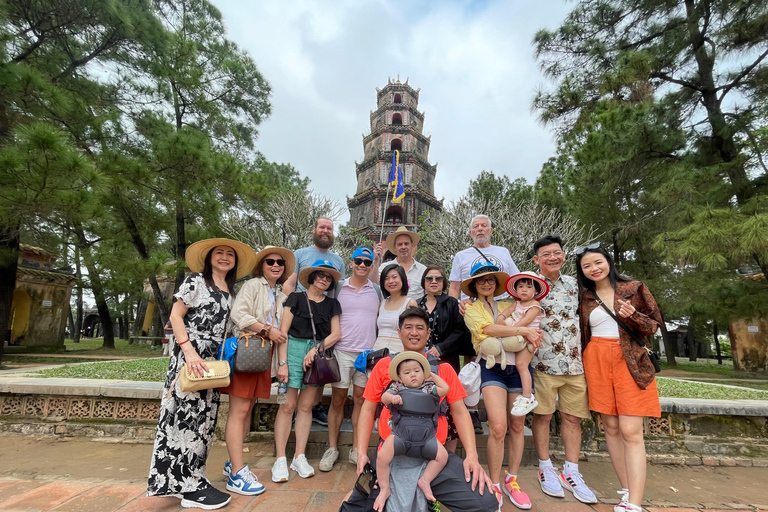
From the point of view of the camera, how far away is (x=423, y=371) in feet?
7.10

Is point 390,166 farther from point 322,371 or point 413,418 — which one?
point 413,418

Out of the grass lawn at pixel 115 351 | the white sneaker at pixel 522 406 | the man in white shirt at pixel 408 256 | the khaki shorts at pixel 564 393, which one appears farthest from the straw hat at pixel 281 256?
the grass lawn at pixel 115 351

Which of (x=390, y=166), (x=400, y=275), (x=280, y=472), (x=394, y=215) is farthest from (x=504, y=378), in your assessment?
(x=394, y=215)

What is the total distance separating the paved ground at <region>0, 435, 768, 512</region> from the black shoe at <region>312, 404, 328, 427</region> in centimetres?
48

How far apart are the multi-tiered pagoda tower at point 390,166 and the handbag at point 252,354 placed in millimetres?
20567

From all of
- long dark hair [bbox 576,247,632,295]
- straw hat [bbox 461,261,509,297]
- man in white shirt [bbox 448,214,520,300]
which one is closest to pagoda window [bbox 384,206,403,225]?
man in white shirt [bbox 448,214,520,300]

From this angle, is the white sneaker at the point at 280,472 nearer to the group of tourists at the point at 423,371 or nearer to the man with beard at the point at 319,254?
the group of tourists at the point at 423,371

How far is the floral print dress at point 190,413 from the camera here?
227cm

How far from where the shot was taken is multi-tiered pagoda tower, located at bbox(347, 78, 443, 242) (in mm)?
24266

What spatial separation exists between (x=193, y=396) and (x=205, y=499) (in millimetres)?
635

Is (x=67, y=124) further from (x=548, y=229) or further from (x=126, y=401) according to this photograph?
(x=548, y=229)

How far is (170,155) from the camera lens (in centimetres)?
724

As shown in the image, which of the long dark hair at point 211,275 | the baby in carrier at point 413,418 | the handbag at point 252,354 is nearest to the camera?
the baby in carrier at point 413,418

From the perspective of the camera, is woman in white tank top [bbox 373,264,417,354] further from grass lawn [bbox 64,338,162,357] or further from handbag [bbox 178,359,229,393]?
grass lawn [bbox 64,338,162,357]
